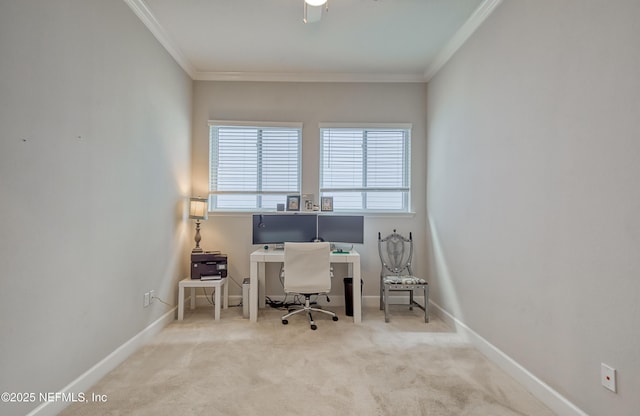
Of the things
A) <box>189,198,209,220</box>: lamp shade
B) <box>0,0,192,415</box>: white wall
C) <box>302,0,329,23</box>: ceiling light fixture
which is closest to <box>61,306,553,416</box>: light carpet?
<box>0,0,192,415</box>: white wall

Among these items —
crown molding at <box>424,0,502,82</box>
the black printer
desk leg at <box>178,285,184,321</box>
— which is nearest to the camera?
crown molding at <box>424,0,502,82</box>

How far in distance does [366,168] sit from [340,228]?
908 mm

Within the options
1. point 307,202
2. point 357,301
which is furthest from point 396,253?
point 307,202

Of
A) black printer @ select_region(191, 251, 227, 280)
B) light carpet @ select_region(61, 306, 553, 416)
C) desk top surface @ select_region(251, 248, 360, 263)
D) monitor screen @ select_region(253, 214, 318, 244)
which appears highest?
monitor screen @ select_region(253, 214, 318, 244)

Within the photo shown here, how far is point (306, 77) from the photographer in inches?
152

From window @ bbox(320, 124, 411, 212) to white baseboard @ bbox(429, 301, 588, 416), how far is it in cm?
168

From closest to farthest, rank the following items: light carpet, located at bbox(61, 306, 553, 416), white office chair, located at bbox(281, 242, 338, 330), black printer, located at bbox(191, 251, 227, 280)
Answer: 1. light carpet, located at bbox(61, 306, 553, 416)
2. white office chair, located at bbox(281, 242, 338, 330)
3. black printer, located at bbox(191, 251, 227, 280)

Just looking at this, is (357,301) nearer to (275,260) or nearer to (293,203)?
(275,260)

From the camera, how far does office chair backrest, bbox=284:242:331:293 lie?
3154 mm

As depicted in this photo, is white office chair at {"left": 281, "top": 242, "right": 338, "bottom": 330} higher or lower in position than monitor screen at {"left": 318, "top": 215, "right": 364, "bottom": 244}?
→ lower

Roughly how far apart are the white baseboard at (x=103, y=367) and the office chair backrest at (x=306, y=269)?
131 centimetres

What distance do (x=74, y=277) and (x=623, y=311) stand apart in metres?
3.00

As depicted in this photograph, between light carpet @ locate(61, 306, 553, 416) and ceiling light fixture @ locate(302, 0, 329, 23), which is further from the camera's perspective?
ceiling light fixture @ locate(302, 0, 329, 23)

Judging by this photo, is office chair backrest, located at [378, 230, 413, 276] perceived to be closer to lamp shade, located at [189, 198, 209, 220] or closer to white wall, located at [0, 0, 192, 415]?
lamp shade, located at [189, 198, 209, 220]
